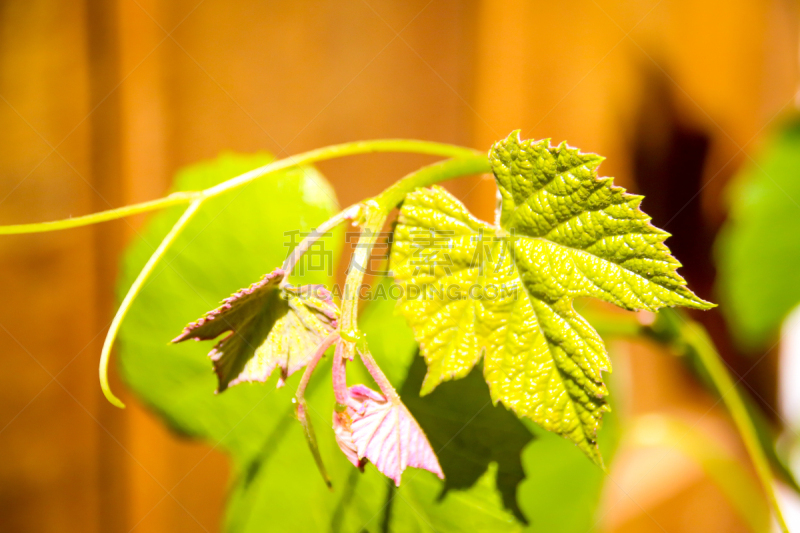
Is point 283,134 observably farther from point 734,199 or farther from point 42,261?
point 734,199

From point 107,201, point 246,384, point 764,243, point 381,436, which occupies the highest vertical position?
point 764,243

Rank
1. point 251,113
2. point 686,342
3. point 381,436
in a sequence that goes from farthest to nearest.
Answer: point 251,113, point 686,342, point 381,436

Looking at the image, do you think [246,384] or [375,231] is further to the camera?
[246,384]

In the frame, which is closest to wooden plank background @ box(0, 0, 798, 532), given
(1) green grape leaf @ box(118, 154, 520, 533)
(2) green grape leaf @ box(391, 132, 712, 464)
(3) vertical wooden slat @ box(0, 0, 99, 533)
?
(3) vertical wooden slat @ box(0, 0, 99, 533)

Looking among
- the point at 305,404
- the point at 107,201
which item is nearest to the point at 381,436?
the point at 305,404

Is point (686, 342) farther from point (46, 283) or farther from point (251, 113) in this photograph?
point (46, 283)

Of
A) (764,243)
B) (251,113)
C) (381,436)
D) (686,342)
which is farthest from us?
(251,113)

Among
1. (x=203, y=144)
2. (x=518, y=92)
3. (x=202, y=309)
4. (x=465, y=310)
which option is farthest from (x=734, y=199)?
(x=203, y=144)

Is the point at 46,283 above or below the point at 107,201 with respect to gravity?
below
